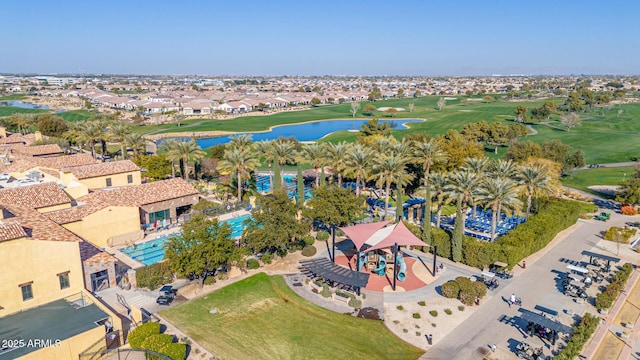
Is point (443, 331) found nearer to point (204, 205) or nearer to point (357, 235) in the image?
point (357, 235)

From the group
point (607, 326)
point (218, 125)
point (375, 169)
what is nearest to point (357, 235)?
point (375, 169)

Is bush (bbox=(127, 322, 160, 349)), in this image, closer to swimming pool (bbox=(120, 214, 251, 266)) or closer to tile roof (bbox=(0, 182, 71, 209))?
swimming pool (bbox=(120, 214, 251, 266))

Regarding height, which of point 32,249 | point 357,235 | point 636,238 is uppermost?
point 32,249

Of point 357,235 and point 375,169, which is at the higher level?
point 375,169

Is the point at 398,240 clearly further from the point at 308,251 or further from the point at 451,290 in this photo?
the point at 308,251

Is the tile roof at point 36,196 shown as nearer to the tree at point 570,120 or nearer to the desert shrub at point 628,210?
the desert shrub at point 628,210

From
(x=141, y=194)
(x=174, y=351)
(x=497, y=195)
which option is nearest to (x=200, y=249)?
(x=174, y=351)

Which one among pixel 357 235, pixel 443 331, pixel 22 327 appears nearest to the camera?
pixel 22 327
